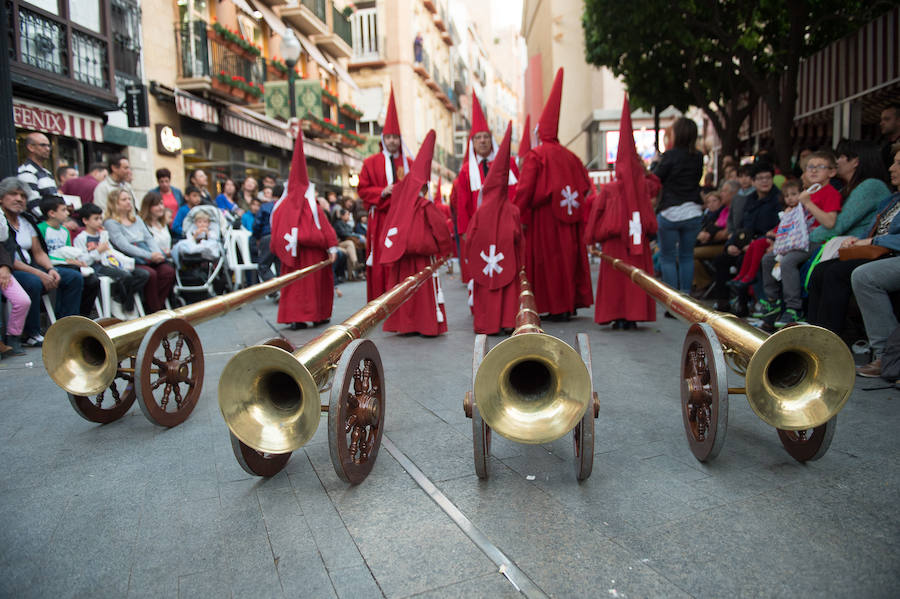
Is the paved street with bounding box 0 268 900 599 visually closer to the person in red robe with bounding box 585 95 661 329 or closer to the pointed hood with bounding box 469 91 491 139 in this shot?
the person in red robe with bounding box 585 95 661 329

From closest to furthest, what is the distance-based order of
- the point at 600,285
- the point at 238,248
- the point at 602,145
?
the point at 600,285 < the point at 238,248 < the point at 602,145

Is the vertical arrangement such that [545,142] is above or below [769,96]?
below

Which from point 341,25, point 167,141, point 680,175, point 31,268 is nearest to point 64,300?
point 31,268

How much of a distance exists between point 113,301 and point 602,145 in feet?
73.5

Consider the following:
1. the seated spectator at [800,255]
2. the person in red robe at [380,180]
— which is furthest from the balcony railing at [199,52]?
the seated spectator at [800,255]

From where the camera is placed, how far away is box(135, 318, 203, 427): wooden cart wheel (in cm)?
328

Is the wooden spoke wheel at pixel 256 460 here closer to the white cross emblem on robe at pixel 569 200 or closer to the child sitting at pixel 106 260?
the white cross emblem on robe at pixel 569 200

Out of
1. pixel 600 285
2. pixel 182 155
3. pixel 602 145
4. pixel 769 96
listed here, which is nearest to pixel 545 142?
pixel 600 285

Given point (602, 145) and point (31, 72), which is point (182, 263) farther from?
point (602, 145)

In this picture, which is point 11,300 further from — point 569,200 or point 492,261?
point 569,200

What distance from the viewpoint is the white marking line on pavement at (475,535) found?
1.93 meters

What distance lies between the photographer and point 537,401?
248 cm

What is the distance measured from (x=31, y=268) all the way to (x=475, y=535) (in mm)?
5648

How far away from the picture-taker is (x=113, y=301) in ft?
23.0
